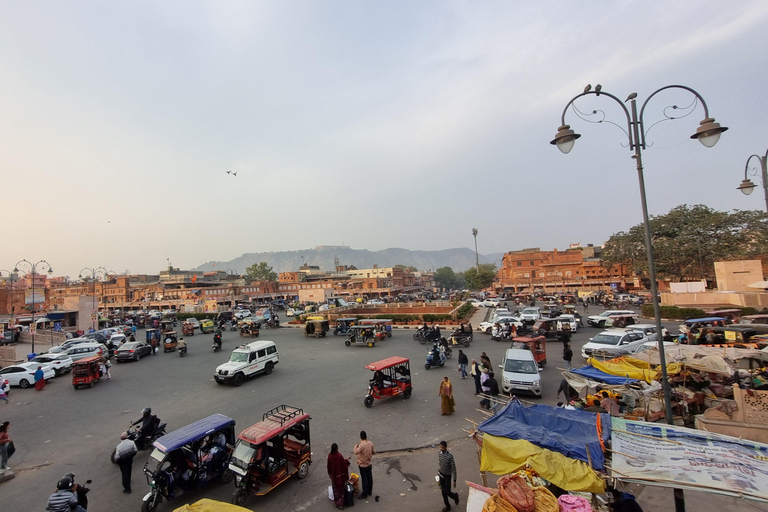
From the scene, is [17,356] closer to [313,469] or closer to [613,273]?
[313,469]

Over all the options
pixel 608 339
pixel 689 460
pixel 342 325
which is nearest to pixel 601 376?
pixel 689 460

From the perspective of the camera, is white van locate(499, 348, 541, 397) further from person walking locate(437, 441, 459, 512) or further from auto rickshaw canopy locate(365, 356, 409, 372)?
person walking locate(437, 441, 459, 512)

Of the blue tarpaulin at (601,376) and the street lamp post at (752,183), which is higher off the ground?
the street lamp post at (752,183)

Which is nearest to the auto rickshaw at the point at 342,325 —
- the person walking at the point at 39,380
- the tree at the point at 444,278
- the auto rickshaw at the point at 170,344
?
the auto rickshaw at the point at 170,344

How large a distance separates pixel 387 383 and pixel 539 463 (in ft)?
27.0

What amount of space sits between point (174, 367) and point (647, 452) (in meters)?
23.3

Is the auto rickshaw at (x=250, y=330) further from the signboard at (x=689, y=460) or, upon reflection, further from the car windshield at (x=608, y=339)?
the signboard at (x=689, y=460)

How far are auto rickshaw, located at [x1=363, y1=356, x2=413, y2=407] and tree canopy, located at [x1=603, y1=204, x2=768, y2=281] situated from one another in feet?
146

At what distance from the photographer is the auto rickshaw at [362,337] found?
2537cm

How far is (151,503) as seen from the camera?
726cm

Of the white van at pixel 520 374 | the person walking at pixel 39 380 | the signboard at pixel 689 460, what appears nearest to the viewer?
the signboard at pixel 689 460

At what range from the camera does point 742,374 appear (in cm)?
1089

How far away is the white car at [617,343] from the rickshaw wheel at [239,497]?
15982mm

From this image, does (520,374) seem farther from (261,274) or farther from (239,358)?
(261,274)
